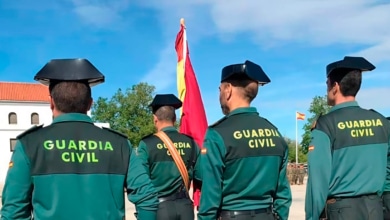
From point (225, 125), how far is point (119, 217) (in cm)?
113

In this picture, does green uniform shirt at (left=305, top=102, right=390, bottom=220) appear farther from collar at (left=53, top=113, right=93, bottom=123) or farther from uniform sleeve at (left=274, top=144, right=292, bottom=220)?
collar at (left=53, top=113, right=93, bottom=123)

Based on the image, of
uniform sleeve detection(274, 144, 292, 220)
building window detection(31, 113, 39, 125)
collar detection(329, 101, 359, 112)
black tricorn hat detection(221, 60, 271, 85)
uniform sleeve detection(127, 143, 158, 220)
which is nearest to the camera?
uniform sleeve detection(127, 143, 158, 220)

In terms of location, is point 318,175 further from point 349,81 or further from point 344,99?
point 349,81

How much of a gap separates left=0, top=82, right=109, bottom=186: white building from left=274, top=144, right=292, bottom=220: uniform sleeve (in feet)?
173

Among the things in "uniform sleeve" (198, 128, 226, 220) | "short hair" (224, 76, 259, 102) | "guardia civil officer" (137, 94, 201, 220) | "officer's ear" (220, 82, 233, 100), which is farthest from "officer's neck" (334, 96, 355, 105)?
"guardia civil officer" (137, 94, 201, 220)

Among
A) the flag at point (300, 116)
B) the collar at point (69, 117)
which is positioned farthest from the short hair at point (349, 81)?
the flag at point (300, 116)

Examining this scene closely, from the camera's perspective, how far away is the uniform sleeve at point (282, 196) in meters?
3.60

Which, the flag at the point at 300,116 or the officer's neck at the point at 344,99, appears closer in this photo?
the officer's neck at the point at 344,99

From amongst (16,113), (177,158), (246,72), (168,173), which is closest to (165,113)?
(177,158)

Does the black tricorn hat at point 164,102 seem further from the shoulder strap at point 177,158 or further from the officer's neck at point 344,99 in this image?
the officer's neck at point 344,99

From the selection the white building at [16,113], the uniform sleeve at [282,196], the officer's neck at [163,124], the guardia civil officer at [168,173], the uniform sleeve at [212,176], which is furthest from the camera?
the white building at [16,113]

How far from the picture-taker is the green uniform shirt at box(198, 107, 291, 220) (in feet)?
10.9

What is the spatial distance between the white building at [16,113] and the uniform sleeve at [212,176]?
173 ft

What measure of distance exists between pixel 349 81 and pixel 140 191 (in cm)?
216
